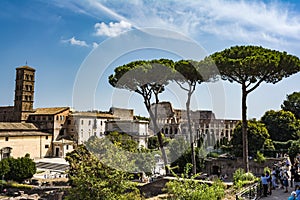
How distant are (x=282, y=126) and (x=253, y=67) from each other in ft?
63.8

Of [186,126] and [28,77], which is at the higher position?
[28,77]

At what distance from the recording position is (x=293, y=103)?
4050 cm

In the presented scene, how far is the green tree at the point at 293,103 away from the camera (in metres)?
40.1

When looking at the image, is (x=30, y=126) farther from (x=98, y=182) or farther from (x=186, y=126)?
(x=98, y=182)

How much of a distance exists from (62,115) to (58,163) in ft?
38.8

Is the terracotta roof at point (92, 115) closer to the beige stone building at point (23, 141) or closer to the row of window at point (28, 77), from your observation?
the beige stone building at point (23, 141)

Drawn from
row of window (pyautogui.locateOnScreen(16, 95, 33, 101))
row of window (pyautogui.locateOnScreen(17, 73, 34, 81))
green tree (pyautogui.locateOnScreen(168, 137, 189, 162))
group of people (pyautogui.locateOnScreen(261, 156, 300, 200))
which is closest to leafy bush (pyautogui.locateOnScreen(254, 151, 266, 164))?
green tree (pyautogui.locateOnScreen(168, 137, 189, 162))

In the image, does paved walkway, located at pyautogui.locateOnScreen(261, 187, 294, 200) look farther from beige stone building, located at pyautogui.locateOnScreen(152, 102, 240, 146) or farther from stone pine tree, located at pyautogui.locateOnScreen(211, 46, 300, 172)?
beige stone building, located at pyautogui.locateOnScreen(152, 102, 240, 146)

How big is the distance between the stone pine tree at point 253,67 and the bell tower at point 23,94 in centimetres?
3853

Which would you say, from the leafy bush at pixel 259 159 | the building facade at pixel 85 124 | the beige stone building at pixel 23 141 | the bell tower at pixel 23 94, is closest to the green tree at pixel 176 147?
the leafy bush at pixel 259 159

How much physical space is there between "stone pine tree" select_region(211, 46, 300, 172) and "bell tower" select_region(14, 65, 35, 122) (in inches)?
1517

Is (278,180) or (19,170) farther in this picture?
(19,170)

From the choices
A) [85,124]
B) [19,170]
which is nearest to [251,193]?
[19,170]

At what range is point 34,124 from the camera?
46188 millimetres
